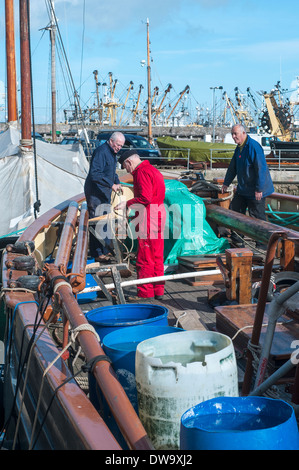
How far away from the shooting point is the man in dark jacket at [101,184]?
7.84 metres

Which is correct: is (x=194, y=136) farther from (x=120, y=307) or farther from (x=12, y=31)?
(x=120, y=307)

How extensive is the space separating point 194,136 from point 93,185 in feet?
182

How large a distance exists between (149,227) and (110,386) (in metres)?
3.68

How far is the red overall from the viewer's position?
19.8 ft

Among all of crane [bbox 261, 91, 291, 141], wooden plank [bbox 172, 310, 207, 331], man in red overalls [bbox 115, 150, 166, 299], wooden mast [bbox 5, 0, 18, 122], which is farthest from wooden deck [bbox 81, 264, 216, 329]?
crane [bbox 261, 91, 291, 141]

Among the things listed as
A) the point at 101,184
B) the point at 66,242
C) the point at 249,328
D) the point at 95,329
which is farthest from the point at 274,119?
the point at 95,329

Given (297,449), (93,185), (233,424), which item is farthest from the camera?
(93,185)

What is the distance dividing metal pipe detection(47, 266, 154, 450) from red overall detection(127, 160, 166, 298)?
2509 millimetres

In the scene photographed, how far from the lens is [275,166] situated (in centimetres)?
2734

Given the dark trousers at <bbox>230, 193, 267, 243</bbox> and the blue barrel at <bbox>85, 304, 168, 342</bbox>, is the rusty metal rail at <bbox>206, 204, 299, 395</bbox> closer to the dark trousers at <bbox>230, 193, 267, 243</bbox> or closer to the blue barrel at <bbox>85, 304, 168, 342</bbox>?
the dark trousers at <bbox>230, 193, 267, 243</bbox>

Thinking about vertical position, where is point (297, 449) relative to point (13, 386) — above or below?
above

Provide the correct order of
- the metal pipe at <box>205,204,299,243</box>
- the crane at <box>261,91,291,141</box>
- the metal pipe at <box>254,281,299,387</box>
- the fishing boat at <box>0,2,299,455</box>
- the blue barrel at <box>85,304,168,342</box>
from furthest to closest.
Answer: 1. the crane at <box>261,91,291,141</box>
2. the metal pipe at <box>205,204,299,243</box>
3. the blue barrel at <box>85,304,168,342</box>
4. the metal pipe at <box>254,281,299,387</box>
5. the fishing boat at <box>0,2,299,455</box>

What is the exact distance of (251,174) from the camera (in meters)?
7.26
